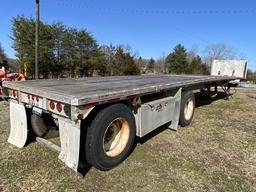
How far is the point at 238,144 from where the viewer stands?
4.50 meters

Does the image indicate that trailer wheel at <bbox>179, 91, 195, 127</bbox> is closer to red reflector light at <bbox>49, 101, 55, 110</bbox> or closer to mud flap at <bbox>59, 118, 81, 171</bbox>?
mud flap at <bbox>59, 118, 81, 171</bbox>

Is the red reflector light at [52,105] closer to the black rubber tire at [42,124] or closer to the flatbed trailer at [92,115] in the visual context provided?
the flatbed trailer at [92,115]

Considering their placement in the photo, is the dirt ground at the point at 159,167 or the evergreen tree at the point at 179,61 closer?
the dirt ground at the point at 159,167

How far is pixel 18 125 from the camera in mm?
3867

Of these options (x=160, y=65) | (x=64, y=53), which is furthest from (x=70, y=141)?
(x=160, y=65)

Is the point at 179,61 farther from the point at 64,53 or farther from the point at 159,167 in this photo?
the point at 159,167

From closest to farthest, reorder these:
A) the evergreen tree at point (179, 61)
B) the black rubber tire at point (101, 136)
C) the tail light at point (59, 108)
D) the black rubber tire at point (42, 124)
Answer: the tail light at point (59, 108)
the black rubber tire at point (101, 136)
the black rubber tire at point (42, 124)
the evergreen tree at point (179, 61)

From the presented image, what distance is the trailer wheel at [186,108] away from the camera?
524 cm

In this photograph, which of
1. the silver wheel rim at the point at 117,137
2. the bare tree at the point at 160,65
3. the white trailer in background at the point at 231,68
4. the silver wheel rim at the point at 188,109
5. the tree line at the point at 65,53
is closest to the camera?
the silver wheel rim at the point at 117,137

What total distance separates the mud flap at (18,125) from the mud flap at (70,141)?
47.2 inches

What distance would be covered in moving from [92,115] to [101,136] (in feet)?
1.03

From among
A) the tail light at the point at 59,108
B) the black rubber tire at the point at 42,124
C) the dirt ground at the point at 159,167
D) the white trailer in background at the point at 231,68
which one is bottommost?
the dirt ground at the point at 159,167

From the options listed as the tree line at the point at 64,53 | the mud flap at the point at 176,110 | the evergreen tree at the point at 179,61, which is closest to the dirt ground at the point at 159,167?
the mud flap at the point at 176,110

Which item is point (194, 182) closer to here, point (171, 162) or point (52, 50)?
point (171, 162)
